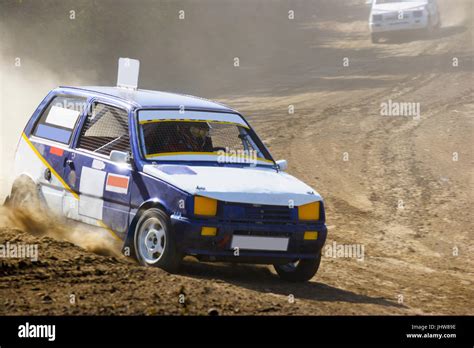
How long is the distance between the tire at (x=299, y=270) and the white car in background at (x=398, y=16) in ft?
89.1

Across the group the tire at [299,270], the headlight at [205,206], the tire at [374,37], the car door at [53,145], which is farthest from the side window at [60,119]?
the tire at [374,37]

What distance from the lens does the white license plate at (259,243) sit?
823cm

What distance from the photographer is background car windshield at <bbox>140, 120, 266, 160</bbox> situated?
9040 mm

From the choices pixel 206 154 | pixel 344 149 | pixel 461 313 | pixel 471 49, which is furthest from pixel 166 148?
pixel 471 49

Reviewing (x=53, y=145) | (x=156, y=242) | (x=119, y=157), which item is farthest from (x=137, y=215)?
(x=53, y=145)

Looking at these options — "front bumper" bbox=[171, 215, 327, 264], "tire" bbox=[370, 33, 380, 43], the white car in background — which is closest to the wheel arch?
"front bumper" bbox=[171, 215, 327, 264]

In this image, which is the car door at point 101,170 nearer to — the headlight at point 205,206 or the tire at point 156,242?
the tire at point 156,242

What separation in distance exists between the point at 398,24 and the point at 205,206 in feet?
92.7

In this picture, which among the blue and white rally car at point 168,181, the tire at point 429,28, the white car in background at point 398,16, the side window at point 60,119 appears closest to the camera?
the blue and white rally car at point 168,181

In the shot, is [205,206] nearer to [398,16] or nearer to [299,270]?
[299,270]

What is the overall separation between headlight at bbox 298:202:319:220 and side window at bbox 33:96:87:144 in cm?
257

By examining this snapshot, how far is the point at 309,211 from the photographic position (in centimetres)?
859

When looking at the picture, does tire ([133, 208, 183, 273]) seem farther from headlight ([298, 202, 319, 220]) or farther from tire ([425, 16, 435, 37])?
tire ([425, 16, 435, 37])

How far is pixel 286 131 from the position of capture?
18.7 meters
